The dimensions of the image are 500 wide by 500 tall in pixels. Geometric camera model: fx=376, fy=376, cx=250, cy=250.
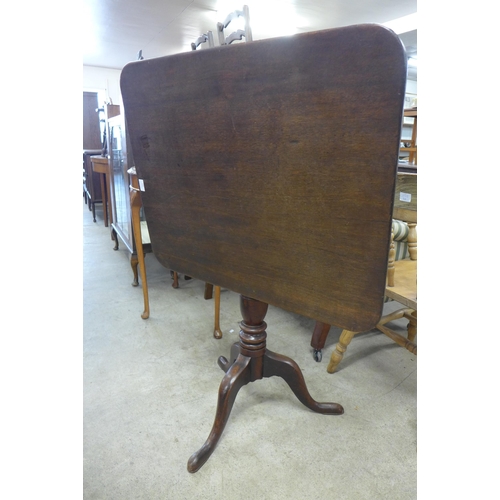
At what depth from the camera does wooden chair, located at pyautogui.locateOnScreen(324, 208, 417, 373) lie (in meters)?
1.21

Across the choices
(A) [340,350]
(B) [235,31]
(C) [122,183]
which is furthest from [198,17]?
(A) [340,350]

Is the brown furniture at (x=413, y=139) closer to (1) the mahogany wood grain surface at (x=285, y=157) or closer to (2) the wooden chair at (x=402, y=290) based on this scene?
(2) the wooden chair at (x=402, y=290)

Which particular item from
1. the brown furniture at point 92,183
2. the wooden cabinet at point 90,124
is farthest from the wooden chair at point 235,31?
the wooden cabinet at point 90,124

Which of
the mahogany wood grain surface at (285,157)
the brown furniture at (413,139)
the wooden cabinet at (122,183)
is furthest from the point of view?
the brown furniture at (413,139)

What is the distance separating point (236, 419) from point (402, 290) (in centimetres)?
69

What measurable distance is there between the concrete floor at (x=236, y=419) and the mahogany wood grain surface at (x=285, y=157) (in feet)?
1.64

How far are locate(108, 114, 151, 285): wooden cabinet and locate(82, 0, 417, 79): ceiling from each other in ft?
10.7

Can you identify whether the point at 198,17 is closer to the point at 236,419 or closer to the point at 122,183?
the point at 122,183

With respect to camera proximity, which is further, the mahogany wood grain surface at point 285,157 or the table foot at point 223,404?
the table foot at point 223,404

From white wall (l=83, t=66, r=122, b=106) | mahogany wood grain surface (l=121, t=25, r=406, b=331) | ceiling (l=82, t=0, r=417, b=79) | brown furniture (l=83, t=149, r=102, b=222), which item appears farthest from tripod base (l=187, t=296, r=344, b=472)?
white wall (l=83, t=66, r=122, b=106)

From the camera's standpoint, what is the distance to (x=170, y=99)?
86 cm

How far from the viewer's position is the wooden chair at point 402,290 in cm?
121

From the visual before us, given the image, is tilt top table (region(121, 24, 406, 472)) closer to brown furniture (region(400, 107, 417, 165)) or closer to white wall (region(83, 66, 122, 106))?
brown furniture (region(400, 107, 417, 165))
